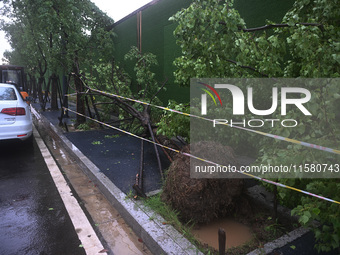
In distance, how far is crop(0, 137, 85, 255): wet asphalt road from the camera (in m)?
3.14

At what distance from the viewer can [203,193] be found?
3.23 m

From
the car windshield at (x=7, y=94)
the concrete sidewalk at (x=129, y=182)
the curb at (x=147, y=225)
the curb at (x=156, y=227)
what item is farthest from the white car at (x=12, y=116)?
the curb at (x=156, y=227)

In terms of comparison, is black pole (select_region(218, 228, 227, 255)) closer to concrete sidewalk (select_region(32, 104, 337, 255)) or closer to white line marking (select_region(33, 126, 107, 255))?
concrete sidewalk (select_region(32, 104, 337, 255))

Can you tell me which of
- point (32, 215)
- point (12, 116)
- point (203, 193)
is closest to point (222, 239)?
point (203, 193)

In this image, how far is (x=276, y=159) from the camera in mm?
2494

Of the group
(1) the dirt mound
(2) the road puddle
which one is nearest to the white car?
(1) the dirt mound

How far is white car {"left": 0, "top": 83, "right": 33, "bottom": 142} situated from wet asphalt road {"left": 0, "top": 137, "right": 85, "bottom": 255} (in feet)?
2.61

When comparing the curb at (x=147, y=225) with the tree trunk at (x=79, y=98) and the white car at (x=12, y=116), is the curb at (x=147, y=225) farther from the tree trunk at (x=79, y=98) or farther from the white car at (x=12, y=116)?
the tree trunk at (x=79, y=98)

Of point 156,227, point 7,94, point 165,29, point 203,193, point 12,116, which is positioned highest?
point 165,29

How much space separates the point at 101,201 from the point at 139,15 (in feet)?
31.0

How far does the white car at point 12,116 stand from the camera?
20.5 ft

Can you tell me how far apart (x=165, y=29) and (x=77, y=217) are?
7.65m

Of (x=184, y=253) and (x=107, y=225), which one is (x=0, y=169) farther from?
(x=184, y=253)

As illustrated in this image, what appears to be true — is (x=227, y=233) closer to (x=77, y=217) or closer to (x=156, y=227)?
(x=156, y=227)
